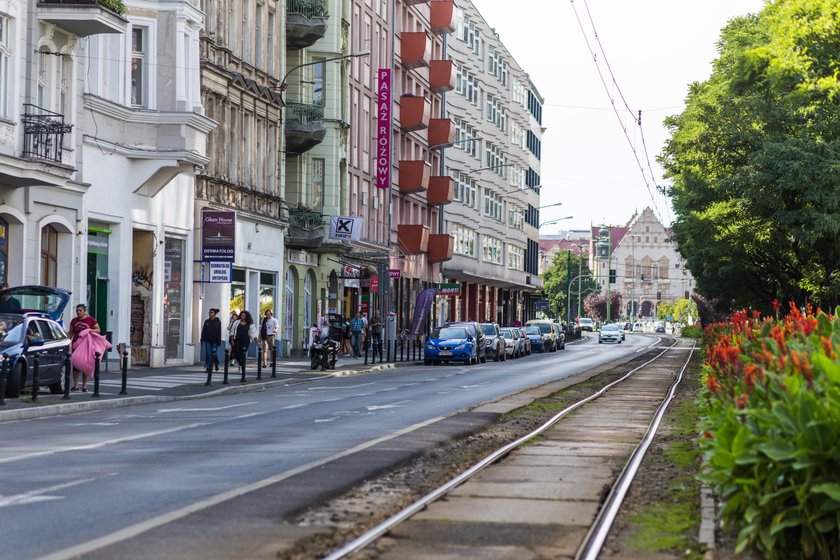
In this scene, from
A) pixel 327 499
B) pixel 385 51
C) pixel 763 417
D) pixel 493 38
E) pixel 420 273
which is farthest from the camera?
pixel 493 38

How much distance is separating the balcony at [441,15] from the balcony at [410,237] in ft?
45.0

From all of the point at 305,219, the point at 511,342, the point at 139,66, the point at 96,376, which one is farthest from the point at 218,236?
the point at 511,342

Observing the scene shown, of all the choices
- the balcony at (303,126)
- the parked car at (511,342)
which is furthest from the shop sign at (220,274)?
the parked car at (511,342)

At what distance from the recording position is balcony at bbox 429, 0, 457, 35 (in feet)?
261

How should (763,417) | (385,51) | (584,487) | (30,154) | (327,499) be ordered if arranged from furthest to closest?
(385,51)
(30,154)
(584,487)
(327,499)
(763,417)

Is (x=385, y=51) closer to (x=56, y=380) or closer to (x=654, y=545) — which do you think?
(x=56, y=380)

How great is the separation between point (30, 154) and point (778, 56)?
2523 centimetres

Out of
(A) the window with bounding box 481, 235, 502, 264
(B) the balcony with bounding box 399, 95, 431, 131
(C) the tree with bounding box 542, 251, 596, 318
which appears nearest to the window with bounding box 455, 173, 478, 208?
(A) the window with bounding box 481, 235, 502, 264

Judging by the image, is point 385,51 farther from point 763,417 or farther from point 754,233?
point 763,417

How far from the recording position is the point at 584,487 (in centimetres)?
1362

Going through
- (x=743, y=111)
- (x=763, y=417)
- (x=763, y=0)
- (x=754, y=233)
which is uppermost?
(x=763, y=0)

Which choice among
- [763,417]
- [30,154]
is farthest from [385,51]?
[763,417]

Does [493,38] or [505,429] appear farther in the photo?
[493,38]

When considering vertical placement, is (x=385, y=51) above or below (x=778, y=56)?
above
